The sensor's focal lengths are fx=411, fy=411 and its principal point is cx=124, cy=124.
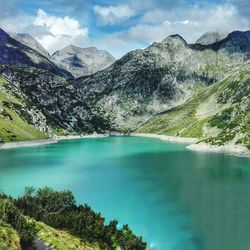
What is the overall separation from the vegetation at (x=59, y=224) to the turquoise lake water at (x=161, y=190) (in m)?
12.2

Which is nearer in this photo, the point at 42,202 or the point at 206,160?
the point at 42,202

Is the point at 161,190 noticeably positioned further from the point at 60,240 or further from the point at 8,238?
the point at 8,238

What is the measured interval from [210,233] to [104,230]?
24.0 metres

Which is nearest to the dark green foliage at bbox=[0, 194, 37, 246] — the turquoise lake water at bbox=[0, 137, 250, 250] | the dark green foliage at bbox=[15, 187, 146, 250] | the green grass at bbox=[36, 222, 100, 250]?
the green grass at bbox=[36, 222, 100, 250]

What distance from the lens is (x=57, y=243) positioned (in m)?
40.5

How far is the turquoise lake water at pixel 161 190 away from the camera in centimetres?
6950

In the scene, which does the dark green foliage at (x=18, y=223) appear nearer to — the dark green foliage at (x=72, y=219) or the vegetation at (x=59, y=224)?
the vegetation at (x=59, y=224)

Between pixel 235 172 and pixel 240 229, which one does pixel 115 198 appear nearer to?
pixel 240 229

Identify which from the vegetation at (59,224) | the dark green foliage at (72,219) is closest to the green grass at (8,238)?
the vegetation at (59,224)

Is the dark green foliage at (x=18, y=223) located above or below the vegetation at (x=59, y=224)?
above

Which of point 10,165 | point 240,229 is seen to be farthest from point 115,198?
point 10,165

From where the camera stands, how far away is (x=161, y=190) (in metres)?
109

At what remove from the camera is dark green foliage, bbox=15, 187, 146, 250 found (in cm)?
4962

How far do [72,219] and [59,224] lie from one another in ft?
6.82
